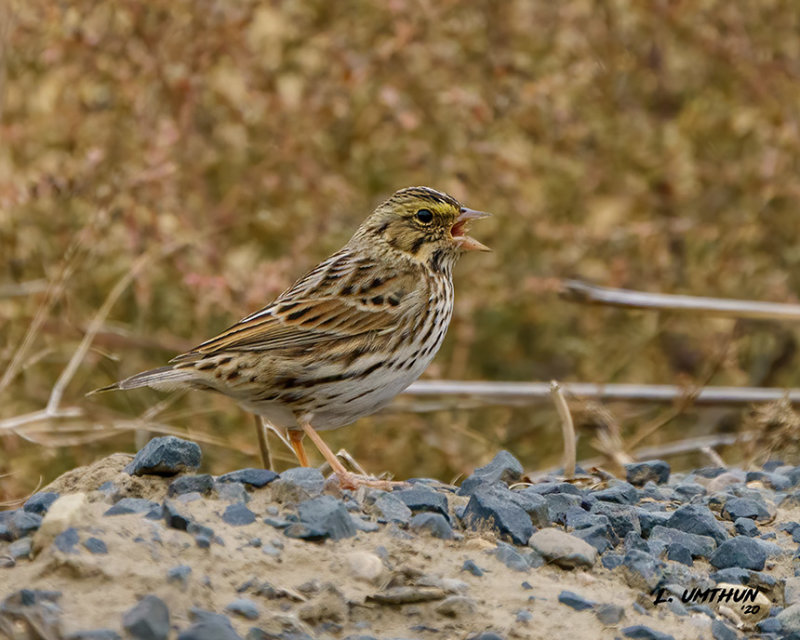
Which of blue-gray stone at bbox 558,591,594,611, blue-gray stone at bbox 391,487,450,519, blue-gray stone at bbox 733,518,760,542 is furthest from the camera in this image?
blue-gray stone at bbox 733,518,760,542

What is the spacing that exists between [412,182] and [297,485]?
437 cm

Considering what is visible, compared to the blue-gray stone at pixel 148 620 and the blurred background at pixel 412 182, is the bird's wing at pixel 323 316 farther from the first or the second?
the blue-gray stone at pixel 148 620

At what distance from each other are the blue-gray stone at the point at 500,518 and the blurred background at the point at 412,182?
2113 mm

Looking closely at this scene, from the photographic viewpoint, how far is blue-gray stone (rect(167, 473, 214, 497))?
3906 mm

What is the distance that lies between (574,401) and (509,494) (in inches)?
80.0

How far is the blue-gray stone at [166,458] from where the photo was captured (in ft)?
13.1

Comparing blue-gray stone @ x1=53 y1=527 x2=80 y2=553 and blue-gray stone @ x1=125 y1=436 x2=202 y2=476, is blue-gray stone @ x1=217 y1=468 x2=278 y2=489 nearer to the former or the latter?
blue-gray stone @ x1=125 y1=436 x2=202 y2=476

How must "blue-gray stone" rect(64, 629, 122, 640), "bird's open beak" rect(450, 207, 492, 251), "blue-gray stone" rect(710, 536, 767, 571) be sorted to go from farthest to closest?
1. "bird's open beak" rect(450, 207, 492, 251)
2. "blue-gray stone" rect(710, 536, 767, 571)
3. "blue-gray stone" rect(64, 629, 122, 640)

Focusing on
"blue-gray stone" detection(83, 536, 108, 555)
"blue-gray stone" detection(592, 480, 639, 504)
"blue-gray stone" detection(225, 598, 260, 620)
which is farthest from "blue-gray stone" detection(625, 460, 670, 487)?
"blue-gray stone" detection(83, 536, 108, 555)

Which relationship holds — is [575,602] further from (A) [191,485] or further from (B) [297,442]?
(B) [297,442]

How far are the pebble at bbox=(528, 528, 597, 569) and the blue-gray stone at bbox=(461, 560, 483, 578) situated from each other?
262 mm

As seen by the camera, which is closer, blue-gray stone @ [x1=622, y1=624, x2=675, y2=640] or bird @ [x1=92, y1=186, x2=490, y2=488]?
blue-gray stone @ [x1=622, y1=624, x2=675, y2=640]

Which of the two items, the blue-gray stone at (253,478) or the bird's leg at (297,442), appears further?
the bird's leg at (297,442)

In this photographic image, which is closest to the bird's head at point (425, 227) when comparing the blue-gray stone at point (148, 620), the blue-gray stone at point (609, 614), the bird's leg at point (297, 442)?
the bird's leg at point (297, 442)
